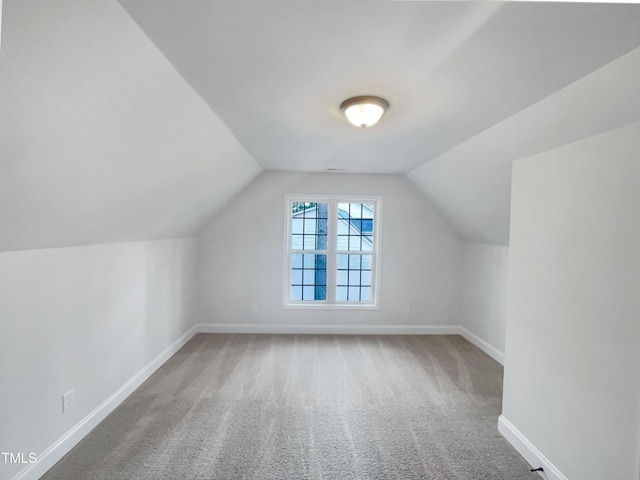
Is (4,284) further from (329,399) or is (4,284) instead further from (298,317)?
(298,317)

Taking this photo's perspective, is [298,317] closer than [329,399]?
No

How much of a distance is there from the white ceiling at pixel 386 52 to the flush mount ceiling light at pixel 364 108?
5cm

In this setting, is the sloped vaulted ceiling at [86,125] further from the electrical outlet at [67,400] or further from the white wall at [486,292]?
the white wall at [486,292]

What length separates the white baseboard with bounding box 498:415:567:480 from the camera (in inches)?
79.2

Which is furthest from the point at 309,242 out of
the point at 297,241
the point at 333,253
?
the point at 333,253

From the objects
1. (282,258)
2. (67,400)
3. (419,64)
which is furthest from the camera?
(282,258)

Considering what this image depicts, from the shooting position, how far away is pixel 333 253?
4996 millimetres

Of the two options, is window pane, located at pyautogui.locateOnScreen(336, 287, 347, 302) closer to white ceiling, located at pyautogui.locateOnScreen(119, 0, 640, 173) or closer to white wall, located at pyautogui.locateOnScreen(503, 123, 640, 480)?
white wall, located at pyautogui.locateOnScreen(503, 123, 640, 480)

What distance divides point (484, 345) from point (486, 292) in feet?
2.24

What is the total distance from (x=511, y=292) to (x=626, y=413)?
1.03 meters

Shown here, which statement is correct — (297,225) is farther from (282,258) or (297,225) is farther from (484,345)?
(484,345)

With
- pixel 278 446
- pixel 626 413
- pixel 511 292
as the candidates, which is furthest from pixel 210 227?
pixel 626 413

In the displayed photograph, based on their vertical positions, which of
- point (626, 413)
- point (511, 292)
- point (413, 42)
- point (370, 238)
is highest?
point (413, 42)

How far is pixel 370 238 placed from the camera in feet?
16.5
